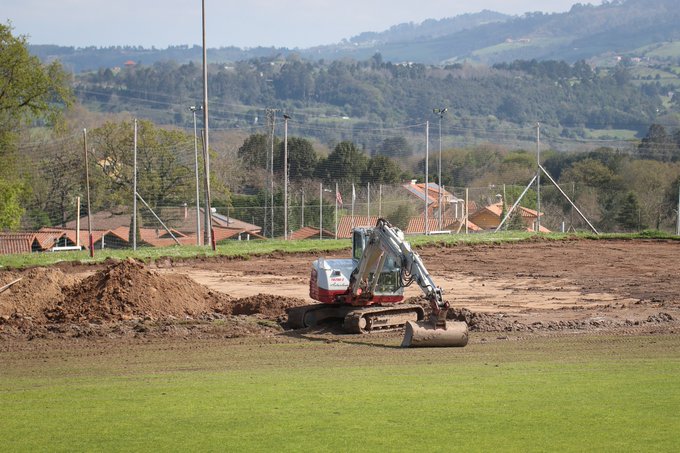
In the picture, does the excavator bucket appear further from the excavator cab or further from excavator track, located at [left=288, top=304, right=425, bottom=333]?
the excavator cab

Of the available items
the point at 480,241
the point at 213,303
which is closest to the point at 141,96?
the point at 480,241

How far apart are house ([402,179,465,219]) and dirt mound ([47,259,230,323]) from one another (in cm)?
2313

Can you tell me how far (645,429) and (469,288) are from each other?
57.8ft

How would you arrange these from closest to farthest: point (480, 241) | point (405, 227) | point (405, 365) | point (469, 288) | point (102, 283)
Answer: point (405, 365), point (102, 283), point (469, 288), point (480, 241), point (405, 227)

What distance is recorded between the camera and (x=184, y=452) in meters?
10.1

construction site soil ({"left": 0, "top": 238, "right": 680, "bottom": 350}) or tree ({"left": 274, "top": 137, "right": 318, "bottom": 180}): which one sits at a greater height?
tree ({"left": 274, "top": 137, "right": 318, "bottom": 180})

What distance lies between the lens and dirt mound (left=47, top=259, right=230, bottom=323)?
72.7ft

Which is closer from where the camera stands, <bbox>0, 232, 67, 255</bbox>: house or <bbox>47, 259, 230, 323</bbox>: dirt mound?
<bbox>47, 259, 230, 323</bbox>: dirt mound

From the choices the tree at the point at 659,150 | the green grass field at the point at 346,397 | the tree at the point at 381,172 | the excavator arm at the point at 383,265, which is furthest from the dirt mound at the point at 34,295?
the tree at the point at 659,150

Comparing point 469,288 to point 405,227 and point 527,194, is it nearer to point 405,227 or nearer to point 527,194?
point 405,227

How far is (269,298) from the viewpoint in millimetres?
23891

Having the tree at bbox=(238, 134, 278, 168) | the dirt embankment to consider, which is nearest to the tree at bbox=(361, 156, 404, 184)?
the tree at bbox=(238, 134, 278, 168)

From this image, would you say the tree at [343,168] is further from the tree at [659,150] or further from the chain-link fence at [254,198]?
the tree at [659,150]

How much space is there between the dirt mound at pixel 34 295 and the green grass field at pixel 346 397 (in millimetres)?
4498
